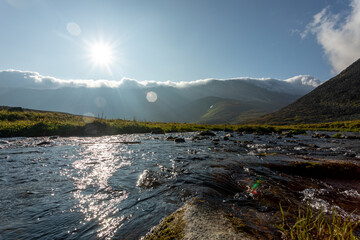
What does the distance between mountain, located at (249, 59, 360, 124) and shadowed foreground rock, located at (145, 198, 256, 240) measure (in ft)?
433

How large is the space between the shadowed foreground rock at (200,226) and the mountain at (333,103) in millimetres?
132001

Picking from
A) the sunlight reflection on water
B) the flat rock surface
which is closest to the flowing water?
the sunlight reflection on water

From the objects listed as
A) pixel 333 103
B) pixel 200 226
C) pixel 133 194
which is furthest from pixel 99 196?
pixel 333 103

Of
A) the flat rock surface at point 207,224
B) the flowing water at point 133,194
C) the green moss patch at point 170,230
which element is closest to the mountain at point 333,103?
the flowing water at point 133,194

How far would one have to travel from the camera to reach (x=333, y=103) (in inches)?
4956

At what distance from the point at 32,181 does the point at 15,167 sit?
10.6 feet

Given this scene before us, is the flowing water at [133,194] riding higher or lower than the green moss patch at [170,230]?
lower

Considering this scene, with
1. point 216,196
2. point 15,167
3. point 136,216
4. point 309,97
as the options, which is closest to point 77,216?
point 136,216

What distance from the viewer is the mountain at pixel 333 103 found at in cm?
10900

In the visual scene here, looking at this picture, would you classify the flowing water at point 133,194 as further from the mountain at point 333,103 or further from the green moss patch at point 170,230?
the mountain at point 333,103

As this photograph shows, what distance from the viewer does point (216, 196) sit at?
17.4ft

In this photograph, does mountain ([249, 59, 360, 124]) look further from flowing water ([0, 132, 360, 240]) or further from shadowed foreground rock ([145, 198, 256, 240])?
shadowed foreground rock ([145, 198, 256, 240])

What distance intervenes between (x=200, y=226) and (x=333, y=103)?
168630 millimetres

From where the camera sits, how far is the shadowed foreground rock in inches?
113
